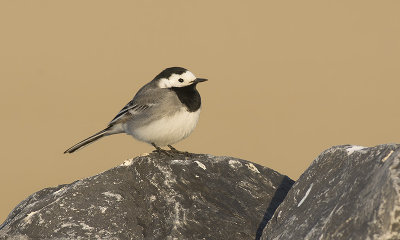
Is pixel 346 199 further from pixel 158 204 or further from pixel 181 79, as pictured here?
pixel 181 79

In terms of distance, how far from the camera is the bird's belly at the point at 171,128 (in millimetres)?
10172

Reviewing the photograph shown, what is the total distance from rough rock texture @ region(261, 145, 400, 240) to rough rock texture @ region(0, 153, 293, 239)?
108 centimetres

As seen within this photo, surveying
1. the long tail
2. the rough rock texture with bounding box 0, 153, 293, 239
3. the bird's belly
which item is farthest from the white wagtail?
the rough rock texture with bounding box 0, 153, 293, 239

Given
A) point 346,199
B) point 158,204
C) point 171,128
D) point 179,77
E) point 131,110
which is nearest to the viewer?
point 346,199

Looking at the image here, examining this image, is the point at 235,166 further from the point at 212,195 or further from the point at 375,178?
the point at 375,178

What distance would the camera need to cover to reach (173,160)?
8.93 meters

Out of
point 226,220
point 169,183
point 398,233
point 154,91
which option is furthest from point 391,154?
point 154,91

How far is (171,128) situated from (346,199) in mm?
4796

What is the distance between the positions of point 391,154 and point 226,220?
2.57 metres

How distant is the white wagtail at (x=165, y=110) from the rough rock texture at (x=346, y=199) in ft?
11.3

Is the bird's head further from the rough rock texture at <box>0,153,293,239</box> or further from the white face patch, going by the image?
the rough rock texture at <box>0,153,293,239</box>

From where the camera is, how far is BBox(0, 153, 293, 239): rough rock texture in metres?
7.50

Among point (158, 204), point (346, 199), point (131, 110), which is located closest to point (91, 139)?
point (131, 110)

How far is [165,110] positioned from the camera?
10289 mm
